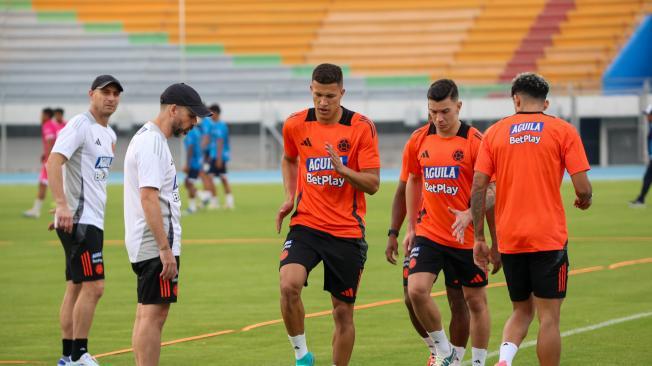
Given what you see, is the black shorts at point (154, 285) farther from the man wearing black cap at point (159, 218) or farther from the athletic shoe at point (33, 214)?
the athletic shoe at point (33, 214)

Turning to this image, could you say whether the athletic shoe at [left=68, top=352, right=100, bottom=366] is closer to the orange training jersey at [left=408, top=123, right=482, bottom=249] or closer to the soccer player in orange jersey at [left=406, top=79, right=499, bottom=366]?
the soccer player in orange jersey at [left=406, top=79, right=499, bottom=366]

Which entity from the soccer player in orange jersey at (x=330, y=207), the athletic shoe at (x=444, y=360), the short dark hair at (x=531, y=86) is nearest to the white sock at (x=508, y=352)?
the athletic shoe at (x=444, y=360)

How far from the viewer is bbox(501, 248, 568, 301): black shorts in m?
7.72

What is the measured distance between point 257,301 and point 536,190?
5759 mm

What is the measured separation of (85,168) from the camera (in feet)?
30.5

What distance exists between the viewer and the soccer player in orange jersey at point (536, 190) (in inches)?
302

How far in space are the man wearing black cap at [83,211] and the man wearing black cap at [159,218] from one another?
1.35 m

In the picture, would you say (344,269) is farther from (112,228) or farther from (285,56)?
(285,56)

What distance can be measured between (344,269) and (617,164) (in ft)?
110

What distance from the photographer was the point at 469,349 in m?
9.96

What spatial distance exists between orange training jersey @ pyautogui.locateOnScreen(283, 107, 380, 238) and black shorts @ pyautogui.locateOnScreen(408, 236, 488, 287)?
19.6 inches

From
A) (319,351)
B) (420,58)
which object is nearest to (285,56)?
(420,58)

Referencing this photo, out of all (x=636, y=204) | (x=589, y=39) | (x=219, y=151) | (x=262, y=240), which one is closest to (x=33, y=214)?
(x=219, y=151)

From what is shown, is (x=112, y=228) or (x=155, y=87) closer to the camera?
(x=112, y=228)
